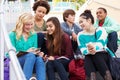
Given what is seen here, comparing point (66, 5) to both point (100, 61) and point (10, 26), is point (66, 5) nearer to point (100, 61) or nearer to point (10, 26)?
point (10, 26)

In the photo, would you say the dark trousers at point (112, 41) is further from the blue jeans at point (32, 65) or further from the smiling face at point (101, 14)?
the blue jeans at point (32, 65)

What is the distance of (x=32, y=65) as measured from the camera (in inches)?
143

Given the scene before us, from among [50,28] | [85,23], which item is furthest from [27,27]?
[85,23]

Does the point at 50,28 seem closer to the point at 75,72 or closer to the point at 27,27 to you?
the point at 27,27

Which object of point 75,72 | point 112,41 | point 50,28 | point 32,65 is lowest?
point 75,72

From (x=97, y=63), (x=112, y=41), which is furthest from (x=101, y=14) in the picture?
(x=97, y=63)

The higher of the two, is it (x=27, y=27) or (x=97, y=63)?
(x=27, y=27)

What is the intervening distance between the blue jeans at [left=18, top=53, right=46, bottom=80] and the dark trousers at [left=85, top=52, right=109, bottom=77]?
481 mm

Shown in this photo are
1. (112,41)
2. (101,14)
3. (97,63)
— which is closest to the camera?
(97,63)

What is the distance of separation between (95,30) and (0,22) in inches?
42.7

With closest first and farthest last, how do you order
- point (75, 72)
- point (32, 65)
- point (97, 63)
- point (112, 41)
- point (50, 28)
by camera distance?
point (32, 65), point (97, 63), point (75, 72), point (50, 28), point (112, 41)

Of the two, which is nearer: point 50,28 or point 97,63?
point 97,63

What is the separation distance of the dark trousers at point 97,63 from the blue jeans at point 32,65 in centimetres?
48

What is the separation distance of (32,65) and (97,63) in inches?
27.2
